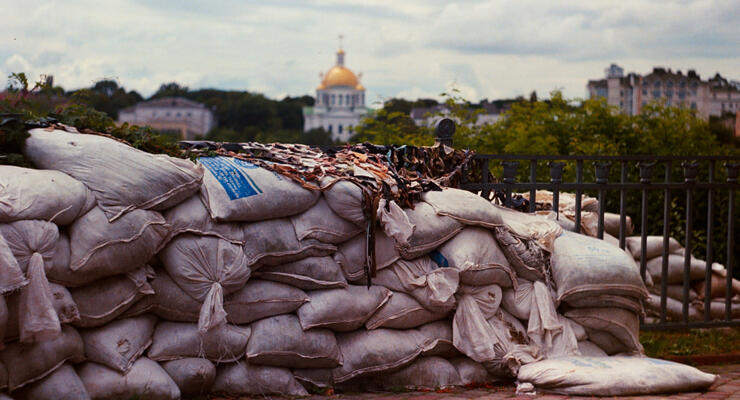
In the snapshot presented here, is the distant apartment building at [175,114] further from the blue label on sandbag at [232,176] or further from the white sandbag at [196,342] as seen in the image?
the white sandbag at [196,342]

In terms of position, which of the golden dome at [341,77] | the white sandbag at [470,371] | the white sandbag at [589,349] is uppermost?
the golden dome at [341,77]

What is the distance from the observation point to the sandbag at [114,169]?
15.7 ft

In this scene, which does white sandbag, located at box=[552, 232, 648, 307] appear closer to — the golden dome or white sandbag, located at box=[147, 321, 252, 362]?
white sandbag, located at box=[147, 321, 252, 362]

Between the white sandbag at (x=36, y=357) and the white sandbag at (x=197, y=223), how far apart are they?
29.8 inches

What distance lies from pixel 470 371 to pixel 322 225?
52.7 inches

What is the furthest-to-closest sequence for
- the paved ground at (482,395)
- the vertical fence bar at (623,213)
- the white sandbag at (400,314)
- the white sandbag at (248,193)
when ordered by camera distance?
the vertical fence bar at (623,213)
the white sandbag at (400,314)
the paved ground at (482,395)
the white sandbag at (248,193)

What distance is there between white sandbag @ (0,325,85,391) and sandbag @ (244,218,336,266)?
105 cm

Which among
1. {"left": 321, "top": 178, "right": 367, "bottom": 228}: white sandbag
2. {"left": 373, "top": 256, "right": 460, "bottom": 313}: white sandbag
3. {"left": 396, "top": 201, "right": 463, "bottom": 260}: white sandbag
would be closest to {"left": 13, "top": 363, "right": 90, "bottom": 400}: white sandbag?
{"left": 321, "top": 178, "right": 367, "bottom": 228}: white sandbag

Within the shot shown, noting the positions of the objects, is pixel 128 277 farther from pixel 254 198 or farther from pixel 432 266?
pixel 432 266

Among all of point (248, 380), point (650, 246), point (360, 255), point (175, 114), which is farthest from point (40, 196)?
point (175, 114)

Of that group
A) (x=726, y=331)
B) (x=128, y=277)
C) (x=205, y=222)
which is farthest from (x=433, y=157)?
(x=726, y=331)

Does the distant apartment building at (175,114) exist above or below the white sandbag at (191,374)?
above

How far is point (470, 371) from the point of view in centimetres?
584

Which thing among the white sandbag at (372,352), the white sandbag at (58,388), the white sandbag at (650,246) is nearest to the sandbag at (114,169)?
the white sandbag at (58,388)
